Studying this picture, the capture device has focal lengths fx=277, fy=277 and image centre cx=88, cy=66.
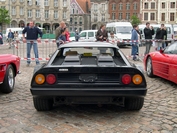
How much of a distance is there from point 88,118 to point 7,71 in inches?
96.3

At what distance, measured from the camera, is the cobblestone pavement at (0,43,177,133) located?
412cm

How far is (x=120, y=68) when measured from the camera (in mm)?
4320

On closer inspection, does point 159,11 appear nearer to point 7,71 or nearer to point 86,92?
point 7,71

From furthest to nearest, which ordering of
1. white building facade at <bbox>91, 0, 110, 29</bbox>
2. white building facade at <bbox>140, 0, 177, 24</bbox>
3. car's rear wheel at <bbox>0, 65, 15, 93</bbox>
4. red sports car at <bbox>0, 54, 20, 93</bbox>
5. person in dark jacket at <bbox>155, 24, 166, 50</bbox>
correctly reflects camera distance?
white building facade at <bbox>91, 0, 110, 29</bbox>
white building facade at <bbox>140, 0, 177, 24</bbox>
person in dark jacket at <bbox>155, 24, 166, 50</bbox>
car's rear wheel at <bbox>0, 65, 15, 93</bbox>
red sports car at <bbox>0, 54, 20, 93</bbox>

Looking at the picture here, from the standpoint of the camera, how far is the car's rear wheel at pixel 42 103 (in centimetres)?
472

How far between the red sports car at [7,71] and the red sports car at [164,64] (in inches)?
150

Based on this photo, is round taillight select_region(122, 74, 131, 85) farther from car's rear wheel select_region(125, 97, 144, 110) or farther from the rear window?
the rear window

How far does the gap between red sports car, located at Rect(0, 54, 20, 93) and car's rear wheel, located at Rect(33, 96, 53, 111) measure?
1.35 meters

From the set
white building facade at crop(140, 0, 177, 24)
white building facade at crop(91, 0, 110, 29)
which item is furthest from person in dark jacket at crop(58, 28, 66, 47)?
white building facade at crop(91, 0, 110, 29)

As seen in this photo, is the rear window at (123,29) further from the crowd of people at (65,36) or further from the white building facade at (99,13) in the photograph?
the white building facade at (99,13)

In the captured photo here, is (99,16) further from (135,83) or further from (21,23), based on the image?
(135,83)

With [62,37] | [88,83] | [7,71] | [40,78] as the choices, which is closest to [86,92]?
[88,83]

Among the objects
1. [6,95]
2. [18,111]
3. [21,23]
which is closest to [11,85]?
[6,95]

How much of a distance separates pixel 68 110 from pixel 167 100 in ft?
7.18
